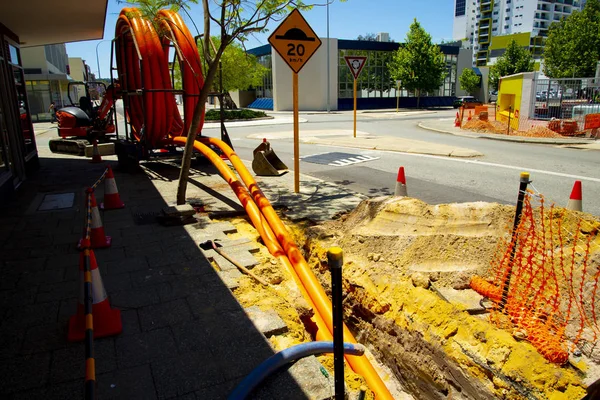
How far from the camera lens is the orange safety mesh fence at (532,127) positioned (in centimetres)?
1733

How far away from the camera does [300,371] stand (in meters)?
3.02

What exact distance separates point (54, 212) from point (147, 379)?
522 cm

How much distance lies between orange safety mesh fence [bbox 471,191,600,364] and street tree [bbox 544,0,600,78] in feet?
152

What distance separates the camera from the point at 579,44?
41.9 m

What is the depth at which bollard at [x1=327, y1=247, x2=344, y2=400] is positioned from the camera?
2.10m

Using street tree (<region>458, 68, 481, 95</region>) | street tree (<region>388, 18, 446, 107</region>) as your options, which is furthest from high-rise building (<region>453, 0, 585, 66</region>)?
street tree (<region>388, 18, 446, 107</region>)

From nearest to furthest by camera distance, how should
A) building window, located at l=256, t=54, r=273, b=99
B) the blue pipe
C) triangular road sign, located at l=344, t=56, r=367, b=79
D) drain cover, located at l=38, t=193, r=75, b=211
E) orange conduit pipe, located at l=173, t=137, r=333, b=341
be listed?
the blue pipe, orange conduit pipe, located at l=173, t=137, r=333, b=341, drain cover, located at l=38, t=193, r=75, b=211, triangular road sign, located at l=344, t=56, r=367, b=79, building window, located at l=256, t=54, r=273, b=99

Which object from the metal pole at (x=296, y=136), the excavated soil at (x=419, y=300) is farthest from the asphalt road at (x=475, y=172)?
the excavated soil at (x=419, y=300)

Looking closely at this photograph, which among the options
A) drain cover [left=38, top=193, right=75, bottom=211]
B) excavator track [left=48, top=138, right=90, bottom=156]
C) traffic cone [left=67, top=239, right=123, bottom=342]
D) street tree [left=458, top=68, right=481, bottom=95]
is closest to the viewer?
traffic cone [left=67, top=239, right=123, bottom=342]

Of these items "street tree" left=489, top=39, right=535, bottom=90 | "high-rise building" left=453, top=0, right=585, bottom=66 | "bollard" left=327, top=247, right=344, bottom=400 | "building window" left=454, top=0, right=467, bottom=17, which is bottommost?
"bollard" left=327, top=247, right=344, bottom=400

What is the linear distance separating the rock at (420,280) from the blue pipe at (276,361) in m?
1.68

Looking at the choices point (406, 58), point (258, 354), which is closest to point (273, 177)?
point (258, 354)

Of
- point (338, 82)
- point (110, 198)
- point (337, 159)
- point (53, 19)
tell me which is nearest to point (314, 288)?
point (110, 198)

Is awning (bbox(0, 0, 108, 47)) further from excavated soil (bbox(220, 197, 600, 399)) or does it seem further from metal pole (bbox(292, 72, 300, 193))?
excavated soil (bbox(220, 197, 600, 399))
